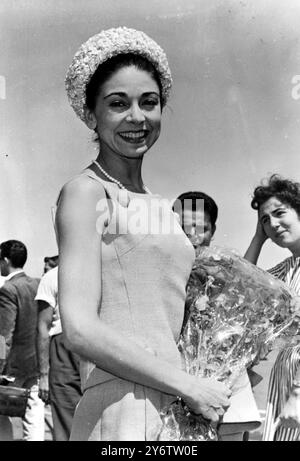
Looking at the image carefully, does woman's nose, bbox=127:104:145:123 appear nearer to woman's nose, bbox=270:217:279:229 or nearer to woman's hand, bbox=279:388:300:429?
woman's hand, bbox=279:388:300:429

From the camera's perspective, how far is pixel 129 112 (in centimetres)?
251

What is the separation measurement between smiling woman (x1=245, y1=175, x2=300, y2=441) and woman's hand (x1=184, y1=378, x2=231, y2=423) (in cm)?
282

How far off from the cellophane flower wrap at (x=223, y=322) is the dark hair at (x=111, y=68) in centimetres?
60

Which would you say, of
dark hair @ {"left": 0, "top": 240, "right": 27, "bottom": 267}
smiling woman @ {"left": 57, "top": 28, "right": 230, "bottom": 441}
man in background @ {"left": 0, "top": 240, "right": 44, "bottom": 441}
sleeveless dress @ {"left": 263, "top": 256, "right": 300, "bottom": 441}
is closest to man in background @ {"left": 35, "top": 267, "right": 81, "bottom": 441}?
man in background @ {"left": 0, "top": 240, "right": 44, "bottom": 441}

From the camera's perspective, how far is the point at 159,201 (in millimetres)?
2596

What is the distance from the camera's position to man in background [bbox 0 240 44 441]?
7781mm

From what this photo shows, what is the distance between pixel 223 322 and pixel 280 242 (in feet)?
10.2

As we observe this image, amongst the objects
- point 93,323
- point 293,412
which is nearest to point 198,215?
point 293,412

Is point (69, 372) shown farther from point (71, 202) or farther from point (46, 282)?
point (71, 202)

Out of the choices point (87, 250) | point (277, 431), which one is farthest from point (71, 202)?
point (277, 431)

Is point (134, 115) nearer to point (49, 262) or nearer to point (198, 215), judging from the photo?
point (198, 215)

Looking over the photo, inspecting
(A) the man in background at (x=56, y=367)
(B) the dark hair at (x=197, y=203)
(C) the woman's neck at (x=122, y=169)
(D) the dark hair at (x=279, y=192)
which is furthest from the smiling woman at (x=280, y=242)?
(C) the woman's neck at (x=122, y=169)

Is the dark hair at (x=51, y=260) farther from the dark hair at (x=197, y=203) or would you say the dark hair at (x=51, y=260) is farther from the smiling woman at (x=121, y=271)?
the smiling woman at (x=121, y=271)

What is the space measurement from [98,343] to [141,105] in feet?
2.43
